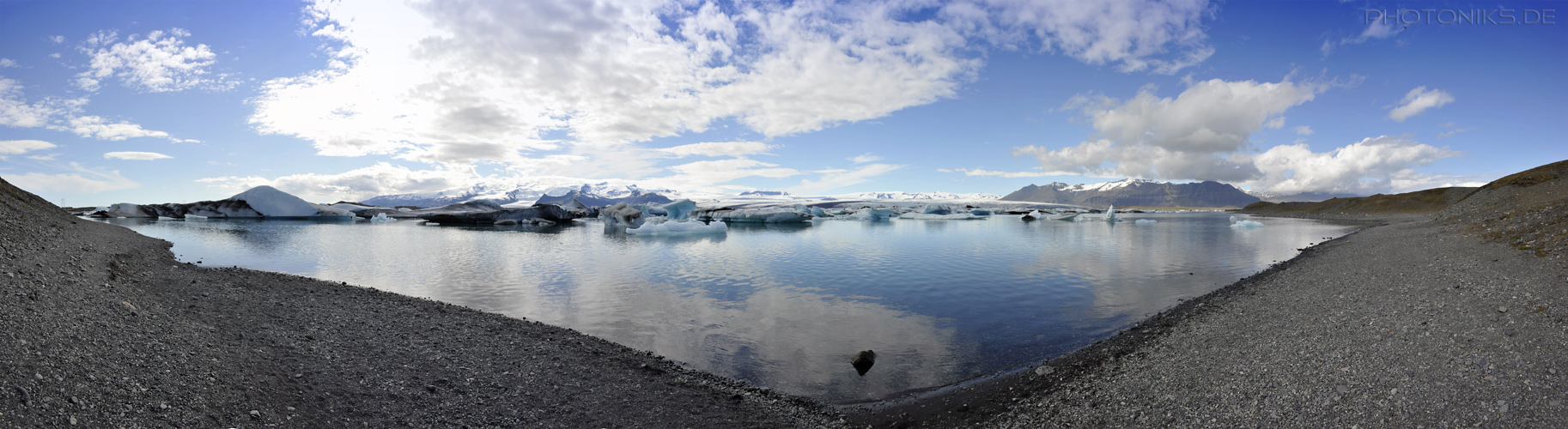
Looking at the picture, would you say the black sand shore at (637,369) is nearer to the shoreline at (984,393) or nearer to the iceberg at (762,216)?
the shoreline at (984,393)

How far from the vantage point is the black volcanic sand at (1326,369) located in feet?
13.1

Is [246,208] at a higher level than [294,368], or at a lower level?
higher

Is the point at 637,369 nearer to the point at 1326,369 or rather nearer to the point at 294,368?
the point at 294,368

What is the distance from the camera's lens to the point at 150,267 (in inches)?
391

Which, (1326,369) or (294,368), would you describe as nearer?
(1326,369)

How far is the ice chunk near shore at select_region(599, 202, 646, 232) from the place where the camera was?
43344 millimetres

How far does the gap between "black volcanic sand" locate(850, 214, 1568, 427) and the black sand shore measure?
0.08ft

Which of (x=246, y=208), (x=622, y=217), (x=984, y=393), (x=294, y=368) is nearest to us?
(x=294, y=368)

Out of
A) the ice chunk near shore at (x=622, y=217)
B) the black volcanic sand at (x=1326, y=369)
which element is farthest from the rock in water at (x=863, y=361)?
the ice chunk near shore at (x=622, y=217)

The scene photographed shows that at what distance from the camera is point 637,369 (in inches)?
249

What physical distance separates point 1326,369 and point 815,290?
29.5ft

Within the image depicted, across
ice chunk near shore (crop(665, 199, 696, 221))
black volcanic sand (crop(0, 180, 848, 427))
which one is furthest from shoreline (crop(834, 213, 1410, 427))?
ice chunk near shore (crop(665, 199, 696, 221))

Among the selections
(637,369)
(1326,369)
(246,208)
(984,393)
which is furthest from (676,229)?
(246,208)

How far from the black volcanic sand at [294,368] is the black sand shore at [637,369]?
0.08ft
